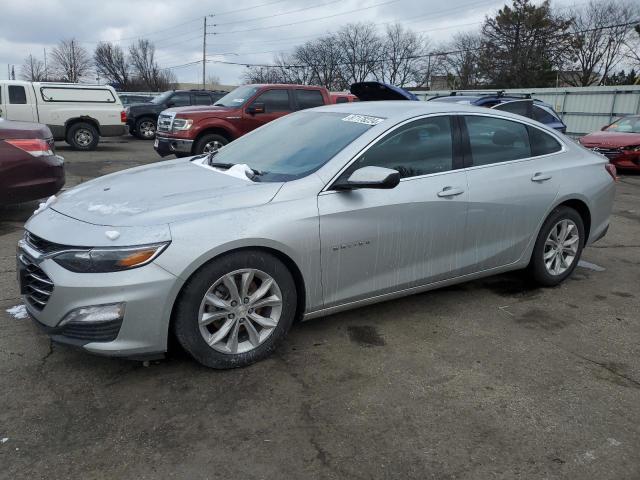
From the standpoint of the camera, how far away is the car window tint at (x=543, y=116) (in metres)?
11.6

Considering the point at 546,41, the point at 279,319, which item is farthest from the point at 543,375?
the point at 546,41

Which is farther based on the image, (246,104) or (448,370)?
(246,104)

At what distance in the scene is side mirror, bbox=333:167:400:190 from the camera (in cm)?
325

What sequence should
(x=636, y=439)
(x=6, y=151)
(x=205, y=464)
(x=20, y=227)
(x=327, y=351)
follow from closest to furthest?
(x=205, y=464), (x=636, y=439), (x=327, y=351), (x=6, y=151), (x=20, y=227)

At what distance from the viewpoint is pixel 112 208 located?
309cm

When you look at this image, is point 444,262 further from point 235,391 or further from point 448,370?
point 235,391

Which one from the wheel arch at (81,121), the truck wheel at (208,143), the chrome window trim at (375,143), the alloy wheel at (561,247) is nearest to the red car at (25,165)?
the chrome window trim at (375,143)

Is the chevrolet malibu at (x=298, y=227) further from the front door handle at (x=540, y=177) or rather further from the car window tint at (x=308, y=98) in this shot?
the car window tint at (x=308, y=98)

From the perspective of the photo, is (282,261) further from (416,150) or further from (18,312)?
(18,312)

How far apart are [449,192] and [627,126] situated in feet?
39.2

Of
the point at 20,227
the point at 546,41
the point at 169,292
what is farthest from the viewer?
the point at 546,41

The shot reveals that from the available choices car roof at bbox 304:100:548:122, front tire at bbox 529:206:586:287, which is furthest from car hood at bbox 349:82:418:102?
front tire at bbox 529:206:586:287

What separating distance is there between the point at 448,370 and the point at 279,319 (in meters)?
1.05

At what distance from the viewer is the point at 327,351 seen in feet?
11.3
